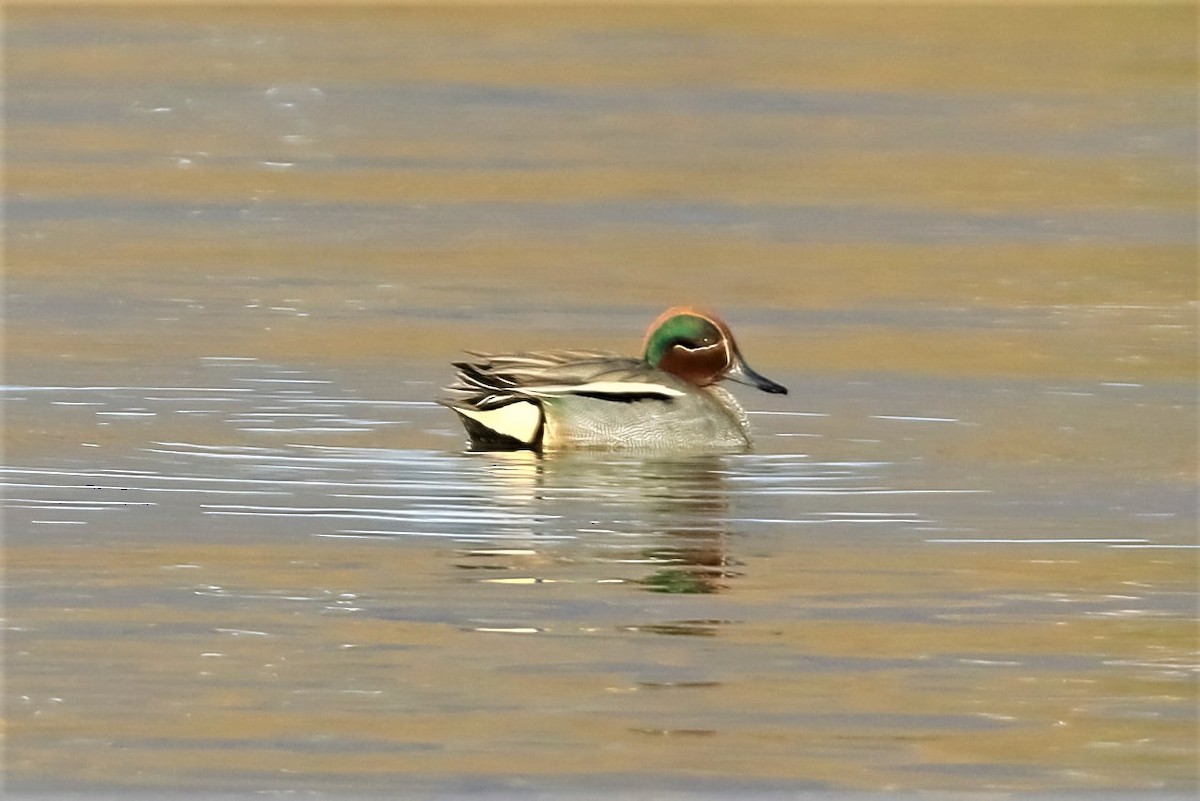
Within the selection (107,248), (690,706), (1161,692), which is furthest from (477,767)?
(107,248)

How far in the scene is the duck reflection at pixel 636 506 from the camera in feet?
32.0

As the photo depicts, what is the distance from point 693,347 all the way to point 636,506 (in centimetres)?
209

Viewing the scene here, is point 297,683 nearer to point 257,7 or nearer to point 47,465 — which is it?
point 47,465

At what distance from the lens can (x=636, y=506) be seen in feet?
35.7

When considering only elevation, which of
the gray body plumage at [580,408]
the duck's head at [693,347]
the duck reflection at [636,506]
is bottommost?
the duck reflection at [636,506]

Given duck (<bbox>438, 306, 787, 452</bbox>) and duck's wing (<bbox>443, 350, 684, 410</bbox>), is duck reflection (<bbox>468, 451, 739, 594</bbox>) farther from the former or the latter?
duck's wing (<bbox>443, 350, 684, 410</bbox>)

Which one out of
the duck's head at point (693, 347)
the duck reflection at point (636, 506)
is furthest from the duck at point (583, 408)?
the duck's head at point (693, 347)

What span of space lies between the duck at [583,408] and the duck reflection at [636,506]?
11 cm

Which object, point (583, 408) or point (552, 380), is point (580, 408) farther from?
point (552, 380)

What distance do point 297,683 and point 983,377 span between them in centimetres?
649

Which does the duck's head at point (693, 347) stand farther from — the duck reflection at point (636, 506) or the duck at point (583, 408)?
the duck reflection at point (636, 506)

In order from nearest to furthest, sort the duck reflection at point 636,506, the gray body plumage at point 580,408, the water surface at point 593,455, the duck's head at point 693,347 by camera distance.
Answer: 1. the water surface at point 593,455
2. the duck reflection at point 636,506
3. the gray body plumage at point 580,408
4. the duck's head at point 693,347

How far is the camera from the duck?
40.1ft

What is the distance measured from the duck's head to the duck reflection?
72cm
